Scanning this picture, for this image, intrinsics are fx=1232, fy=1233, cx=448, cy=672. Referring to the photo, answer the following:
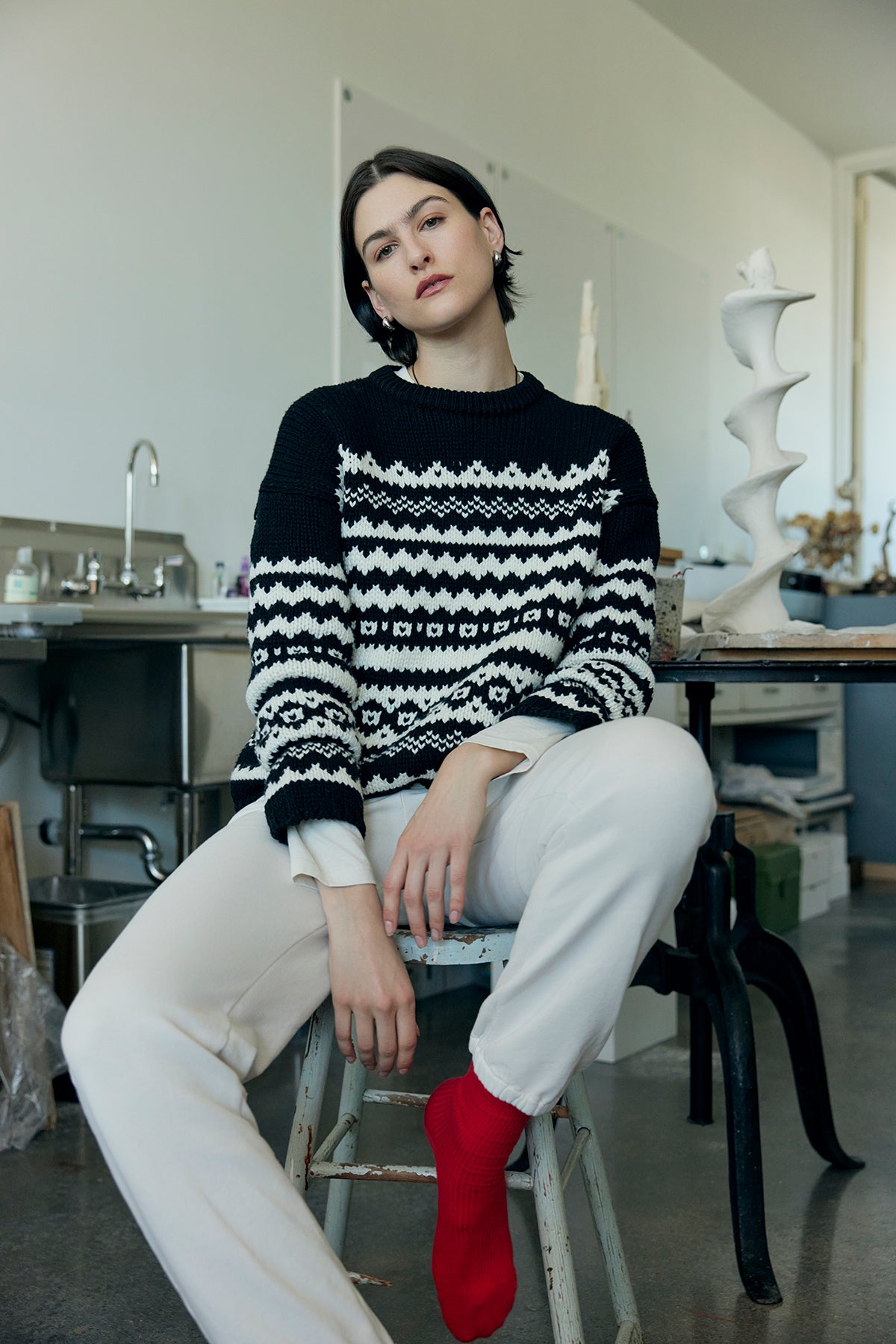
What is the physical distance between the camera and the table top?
1.43 metres

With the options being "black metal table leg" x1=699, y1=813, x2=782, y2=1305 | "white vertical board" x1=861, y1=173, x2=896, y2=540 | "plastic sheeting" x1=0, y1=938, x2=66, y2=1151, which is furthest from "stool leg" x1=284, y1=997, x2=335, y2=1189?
"white vertical board" x1=861, y1=173, x2=896, y2=540

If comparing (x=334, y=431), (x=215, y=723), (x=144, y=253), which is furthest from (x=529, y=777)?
(x=144, y=253)

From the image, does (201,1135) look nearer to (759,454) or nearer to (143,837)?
(759,454)

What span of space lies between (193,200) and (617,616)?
6.58ft

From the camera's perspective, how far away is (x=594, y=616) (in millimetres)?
1310

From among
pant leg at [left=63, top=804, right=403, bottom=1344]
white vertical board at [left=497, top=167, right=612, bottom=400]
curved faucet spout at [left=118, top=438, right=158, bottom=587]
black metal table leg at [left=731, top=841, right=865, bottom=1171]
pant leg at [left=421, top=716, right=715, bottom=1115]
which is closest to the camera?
pant leg at [left=63, top=804, right=403, bottom=1344]

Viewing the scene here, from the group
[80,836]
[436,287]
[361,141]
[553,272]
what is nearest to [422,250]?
[436,287]

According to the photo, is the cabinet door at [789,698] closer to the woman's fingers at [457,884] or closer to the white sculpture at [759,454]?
the white sculpture at [759,454]

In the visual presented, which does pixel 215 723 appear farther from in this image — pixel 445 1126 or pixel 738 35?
pixel 738 35

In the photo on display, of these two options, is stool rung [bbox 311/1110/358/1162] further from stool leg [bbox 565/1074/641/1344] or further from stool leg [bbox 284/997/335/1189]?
stool leg [bbox 565/1074/641/1344]

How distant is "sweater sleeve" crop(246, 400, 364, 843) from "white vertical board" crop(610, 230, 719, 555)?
3.15 metres

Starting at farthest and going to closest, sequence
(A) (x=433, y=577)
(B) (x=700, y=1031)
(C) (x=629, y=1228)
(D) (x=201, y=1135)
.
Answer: (B) (x=700, y=1031)
(C) (x=629, y=1228)
(A) (x=433, y=577)
(D) (x=201, y=1135)

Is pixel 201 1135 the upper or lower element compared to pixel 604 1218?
upper

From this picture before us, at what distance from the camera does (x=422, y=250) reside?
134cm
